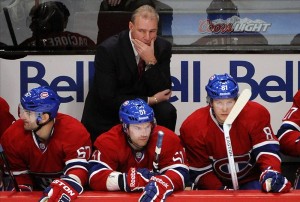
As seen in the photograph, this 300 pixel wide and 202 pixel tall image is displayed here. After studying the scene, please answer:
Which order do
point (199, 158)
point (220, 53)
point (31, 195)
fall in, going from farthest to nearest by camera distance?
point (220, 53) < point (199, 158) < point (31, 195)

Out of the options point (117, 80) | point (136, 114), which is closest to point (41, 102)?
point (136, 114)

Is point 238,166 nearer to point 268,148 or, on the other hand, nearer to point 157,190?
point 268,148

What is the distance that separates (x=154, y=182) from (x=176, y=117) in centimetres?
119

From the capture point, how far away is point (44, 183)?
4.69 meters

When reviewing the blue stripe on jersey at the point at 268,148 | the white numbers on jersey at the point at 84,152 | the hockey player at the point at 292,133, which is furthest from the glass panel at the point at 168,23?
the white numbers on jersey at the point at 84,152

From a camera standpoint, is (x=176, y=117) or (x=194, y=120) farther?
(x=176, y=117)

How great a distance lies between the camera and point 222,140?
4.62 meters

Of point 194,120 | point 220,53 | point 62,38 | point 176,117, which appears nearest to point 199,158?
point 194,120

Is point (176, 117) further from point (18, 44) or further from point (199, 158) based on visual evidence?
point (18, 44)

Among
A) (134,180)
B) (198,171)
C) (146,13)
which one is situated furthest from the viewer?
(146,13)

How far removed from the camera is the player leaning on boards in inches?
177

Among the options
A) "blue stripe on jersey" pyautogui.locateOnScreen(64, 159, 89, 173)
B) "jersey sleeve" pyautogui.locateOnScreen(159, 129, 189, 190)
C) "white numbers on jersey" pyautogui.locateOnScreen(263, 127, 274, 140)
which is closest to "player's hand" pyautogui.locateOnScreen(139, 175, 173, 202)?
"jersey sleeve" pyautogui.locateOnScreen(159, 129, 189, 190)

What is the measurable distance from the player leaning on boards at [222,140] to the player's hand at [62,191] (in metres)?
0.82

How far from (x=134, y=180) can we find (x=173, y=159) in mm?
346
